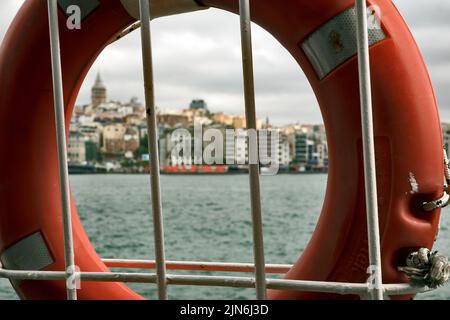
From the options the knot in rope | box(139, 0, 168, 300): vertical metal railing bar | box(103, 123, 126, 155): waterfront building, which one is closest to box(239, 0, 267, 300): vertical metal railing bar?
box(139, 0, 168, 300): vertical metal railing bar

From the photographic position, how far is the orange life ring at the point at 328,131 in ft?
4.16

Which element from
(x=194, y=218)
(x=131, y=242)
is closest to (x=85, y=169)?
(x=194, y=218)

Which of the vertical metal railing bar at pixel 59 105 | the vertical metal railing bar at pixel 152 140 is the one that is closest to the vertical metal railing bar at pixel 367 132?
the vertical metal railing bar at pixel 152 140

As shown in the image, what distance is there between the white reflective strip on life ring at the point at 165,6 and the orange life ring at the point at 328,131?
0.02 m

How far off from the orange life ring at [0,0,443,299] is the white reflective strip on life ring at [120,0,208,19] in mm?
20

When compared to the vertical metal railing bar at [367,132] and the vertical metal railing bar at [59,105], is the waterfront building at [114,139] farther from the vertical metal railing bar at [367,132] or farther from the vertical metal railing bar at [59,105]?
the vertical metal railing bar at [367,132]

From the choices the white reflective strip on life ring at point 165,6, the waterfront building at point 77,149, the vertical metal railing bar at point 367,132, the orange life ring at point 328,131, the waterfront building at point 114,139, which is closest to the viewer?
the vertical metal railing bar at point 367,132

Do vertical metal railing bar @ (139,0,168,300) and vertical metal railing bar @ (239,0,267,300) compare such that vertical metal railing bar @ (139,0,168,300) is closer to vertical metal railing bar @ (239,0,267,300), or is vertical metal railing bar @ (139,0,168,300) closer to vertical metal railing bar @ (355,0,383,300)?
vertical metal railing bar @ (239,0,267,300)

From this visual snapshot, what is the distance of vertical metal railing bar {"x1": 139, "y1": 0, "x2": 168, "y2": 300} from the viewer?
1.22 m

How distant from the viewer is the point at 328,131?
A: 1361 millimetres

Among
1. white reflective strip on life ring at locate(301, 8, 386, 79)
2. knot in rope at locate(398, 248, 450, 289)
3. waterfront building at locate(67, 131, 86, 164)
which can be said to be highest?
waterfront building at locate(67, 131, 86, 164)

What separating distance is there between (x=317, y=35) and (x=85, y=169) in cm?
4791

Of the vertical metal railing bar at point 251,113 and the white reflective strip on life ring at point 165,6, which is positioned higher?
the white reflective strip on life ring at point 165,6
